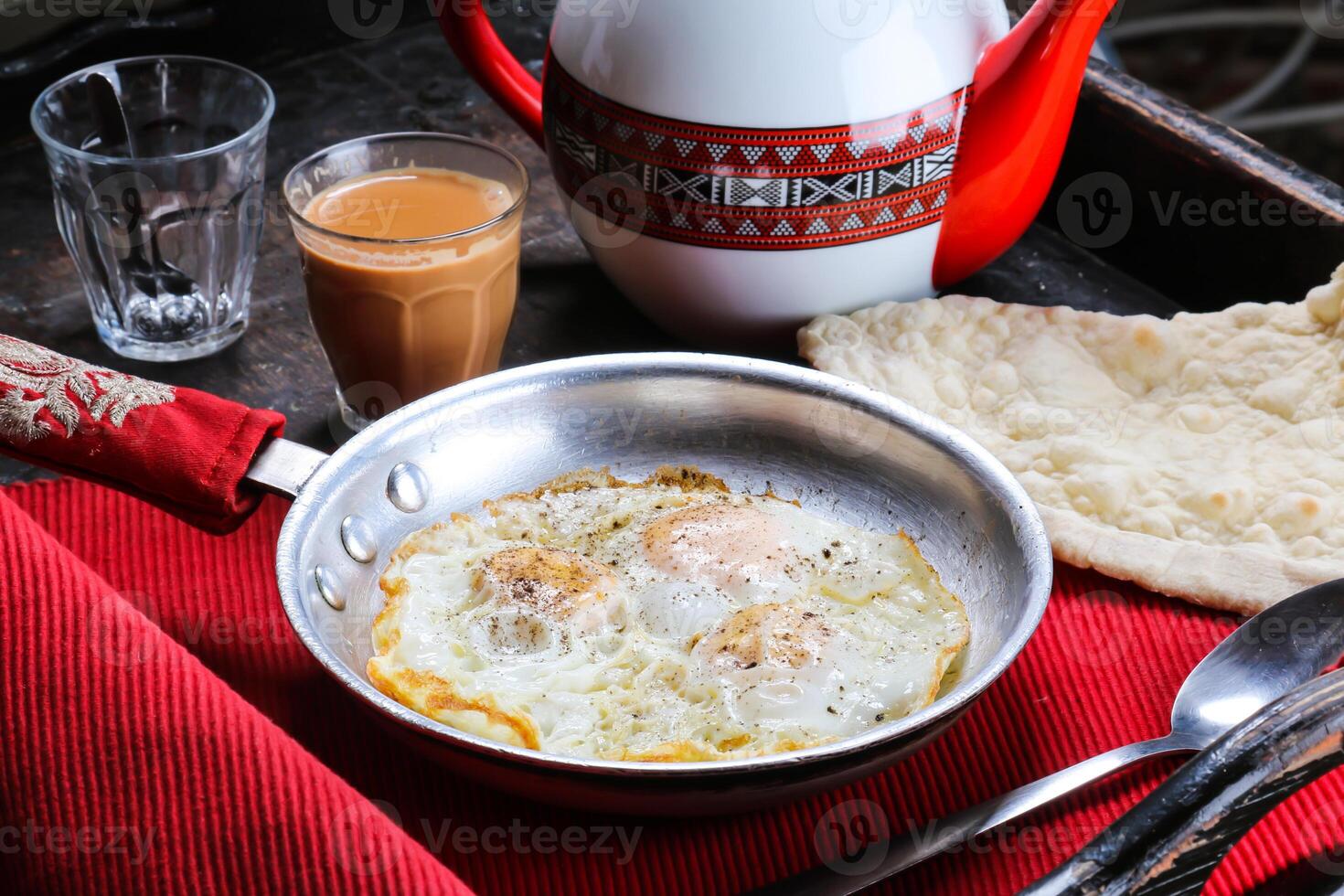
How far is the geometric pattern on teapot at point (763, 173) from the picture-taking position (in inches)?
50.1

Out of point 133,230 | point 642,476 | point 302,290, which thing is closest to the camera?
point 642,476

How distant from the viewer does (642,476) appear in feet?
4.14

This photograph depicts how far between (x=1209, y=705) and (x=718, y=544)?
15.9 inches

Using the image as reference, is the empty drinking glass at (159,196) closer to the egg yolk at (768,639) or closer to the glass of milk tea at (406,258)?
the glass of milk tea at (406,258)

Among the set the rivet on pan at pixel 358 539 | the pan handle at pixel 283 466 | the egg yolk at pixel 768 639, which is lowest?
the rivet on pan at pixel 358 539

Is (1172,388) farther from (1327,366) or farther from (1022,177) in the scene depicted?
(1022,177)

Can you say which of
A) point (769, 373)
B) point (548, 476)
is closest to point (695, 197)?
point (769, 373)

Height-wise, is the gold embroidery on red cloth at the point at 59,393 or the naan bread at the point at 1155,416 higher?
the naan bread at the point at 1155,416

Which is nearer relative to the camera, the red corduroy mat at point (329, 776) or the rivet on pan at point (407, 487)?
the red corduroy mat at point (329, 776)

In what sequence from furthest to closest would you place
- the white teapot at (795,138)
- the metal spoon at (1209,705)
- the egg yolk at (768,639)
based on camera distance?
1. the white teapot at (795,138)
2. the egg yolk at (768,639)
3. the metal spoon at (1209,705)

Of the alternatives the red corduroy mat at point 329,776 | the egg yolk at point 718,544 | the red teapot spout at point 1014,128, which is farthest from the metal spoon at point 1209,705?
the red teapot spout at point 1014,128

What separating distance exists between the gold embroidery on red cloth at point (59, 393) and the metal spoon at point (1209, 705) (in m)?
0.65

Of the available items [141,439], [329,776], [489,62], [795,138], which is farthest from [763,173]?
[329,776]

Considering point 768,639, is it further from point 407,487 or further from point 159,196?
point 159,196
